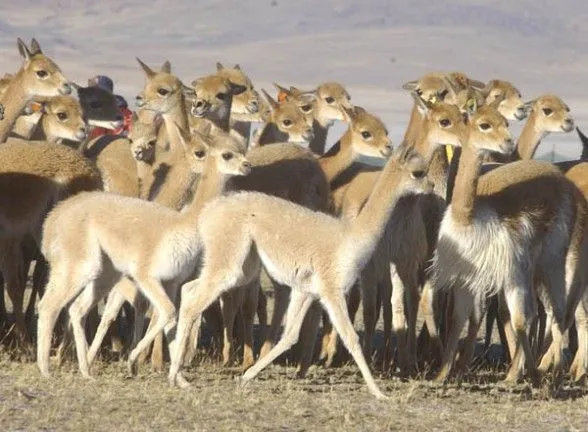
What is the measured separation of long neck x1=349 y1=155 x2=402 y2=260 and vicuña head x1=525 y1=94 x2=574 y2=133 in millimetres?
4546

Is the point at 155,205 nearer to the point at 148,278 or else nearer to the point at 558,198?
the point at 148,278

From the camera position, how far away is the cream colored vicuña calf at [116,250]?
9.27 metres

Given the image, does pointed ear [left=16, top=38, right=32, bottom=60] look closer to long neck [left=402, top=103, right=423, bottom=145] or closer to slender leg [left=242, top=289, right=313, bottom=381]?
long neck [left=402, top=103, right=423, bottom=145]

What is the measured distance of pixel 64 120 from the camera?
12.5m

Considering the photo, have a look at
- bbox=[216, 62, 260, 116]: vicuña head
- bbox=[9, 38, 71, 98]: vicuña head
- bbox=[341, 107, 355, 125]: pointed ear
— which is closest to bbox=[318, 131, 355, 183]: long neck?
bbox=[341, 107, 355, 125]: pointed ear

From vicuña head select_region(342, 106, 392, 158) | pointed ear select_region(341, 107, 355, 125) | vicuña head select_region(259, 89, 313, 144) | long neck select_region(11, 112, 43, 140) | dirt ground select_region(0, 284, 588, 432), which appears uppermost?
pointed ear select_region(341, 107, 355, 125)

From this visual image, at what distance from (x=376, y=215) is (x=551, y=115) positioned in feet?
16.2

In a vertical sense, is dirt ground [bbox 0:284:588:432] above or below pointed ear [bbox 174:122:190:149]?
below

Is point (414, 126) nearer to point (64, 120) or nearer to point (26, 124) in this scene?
point (64, 120)

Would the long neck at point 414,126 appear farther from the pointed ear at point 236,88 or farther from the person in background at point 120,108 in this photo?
the person in background at point 120,108

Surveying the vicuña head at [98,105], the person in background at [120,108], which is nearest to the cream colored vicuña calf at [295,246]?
the vicuña head at [98,105]

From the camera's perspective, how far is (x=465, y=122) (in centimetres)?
1074

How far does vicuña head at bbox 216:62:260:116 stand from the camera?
13.8 meters

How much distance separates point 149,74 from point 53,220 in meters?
3.10
